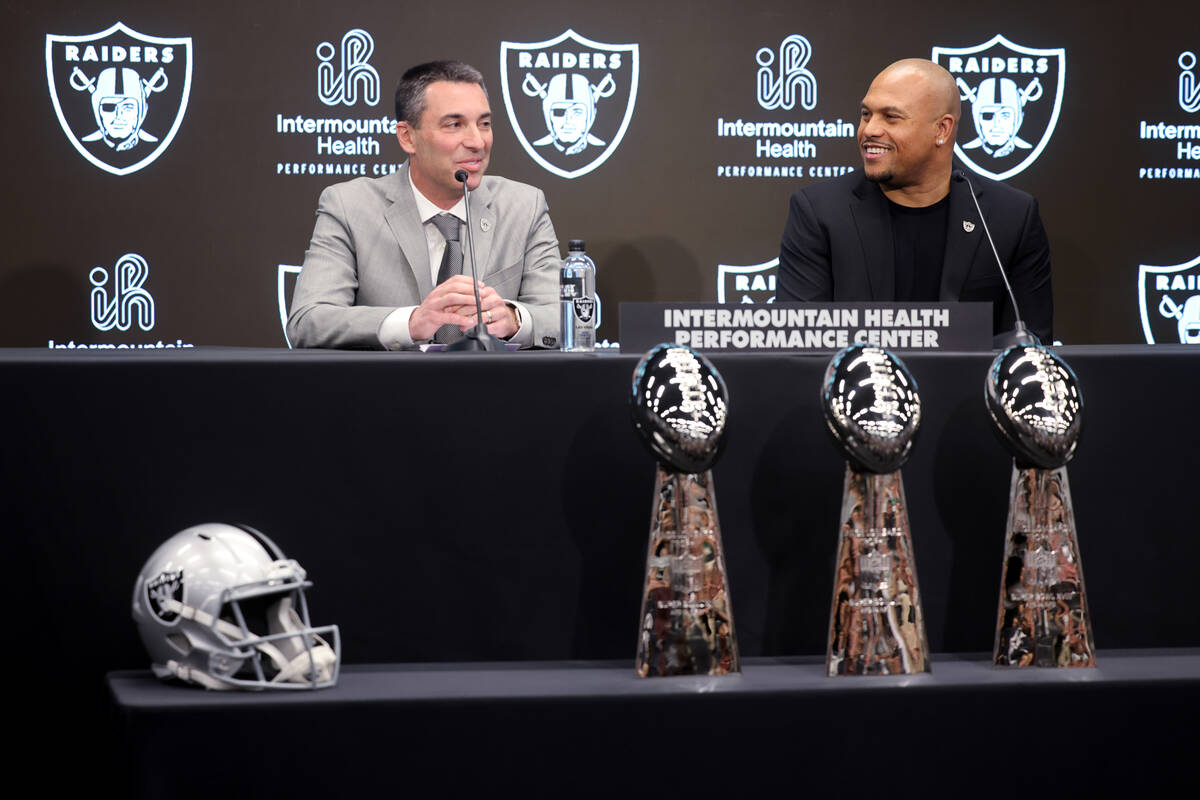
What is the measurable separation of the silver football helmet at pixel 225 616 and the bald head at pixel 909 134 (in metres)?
2.17

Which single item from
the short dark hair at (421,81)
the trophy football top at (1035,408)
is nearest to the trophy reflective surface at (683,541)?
the trophy football top at (1035,408)

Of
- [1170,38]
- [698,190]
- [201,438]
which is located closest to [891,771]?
[201,438]

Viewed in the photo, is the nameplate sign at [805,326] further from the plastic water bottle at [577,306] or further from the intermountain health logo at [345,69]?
the intermountain health logo at [345,69]

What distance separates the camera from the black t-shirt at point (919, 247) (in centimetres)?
317

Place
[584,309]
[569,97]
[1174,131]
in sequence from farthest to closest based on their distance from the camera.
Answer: [1174,131]
[569,97]
[584,309]

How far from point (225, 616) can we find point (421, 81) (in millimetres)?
2149

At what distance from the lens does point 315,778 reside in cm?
146

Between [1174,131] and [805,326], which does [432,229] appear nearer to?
[805,326]

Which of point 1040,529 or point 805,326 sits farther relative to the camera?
point 805,326

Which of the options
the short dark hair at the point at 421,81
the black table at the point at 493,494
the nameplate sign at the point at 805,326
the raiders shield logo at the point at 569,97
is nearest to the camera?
the black table at the point at 493,494

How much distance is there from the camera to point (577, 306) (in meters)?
2.21

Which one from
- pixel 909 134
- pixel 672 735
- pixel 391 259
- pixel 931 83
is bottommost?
pixel 672 735

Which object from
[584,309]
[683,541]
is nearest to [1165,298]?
[584,309]

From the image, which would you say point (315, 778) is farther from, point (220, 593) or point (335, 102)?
point (335, 102)
